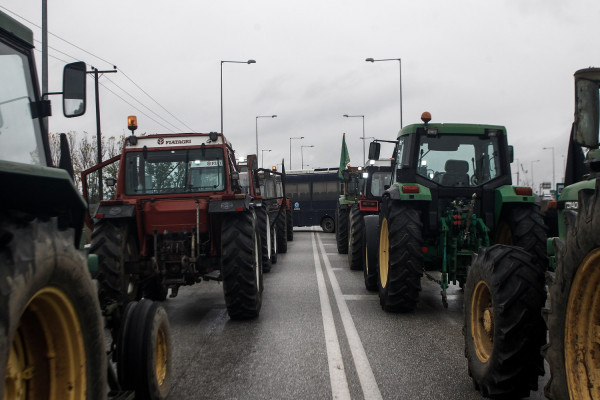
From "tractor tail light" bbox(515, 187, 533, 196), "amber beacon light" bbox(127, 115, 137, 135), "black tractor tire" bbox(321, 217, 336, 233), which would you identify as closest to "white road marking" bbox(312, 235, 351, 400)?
"tractor tail light" bbox(515, 187, 533, 196)

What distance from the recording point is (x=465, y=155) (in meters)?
8.54

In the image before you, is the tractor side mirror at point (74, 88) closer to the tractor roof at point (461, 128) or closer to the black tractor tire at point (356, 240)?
the tractor roof at point (461, 128)

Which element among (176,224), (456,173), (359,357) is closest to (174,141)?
(176,224)

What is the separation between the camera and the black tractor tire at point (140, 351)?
4.11 meters

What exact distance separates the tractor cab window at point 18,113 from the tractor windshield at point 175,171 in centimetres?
492

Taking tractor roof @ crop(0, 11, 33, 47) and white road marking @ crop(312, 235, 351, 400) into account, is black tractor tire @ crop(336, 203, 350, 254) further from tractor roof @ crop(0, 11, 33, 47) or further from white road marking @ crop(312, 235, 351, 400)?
tractor roof @ crop(0, 11, 33, 47)

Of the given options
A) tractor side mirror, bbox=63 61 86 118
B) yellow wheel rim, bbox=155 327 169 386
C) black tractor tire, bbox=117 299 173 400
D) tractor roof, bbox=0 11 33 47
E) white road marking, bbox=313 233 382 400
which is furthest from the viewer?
white road marking, bbox=313 233 382 400

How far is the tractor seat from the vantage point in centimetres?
849

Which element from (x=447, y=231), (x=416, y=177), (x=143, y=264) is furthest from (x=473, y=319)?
(x=143, y=264)

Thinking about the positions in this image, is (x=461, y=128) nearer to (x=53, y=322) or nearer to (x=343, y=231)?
(x=53, y=322)

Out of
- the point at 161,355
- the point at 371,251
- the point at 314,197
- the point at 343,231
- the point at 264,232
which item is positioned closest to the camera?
the point at 161,355

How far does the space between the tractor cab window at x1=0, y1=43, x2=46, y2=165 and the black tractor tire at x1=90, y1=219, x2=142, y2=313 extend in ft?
13.1

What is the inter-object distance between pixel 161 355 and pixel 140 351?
2.17 feet

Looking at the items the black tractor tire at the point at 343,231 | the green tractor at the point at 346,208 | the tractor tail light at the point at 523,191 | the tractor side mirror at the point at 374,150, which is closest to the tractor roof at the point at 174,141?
the tractor side mirror at the point at 374,150
